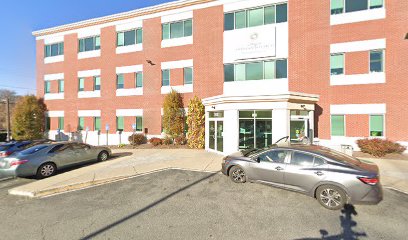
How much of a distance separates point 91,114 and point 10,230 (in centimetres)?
1791

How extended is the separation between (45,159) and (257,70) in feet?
45.4

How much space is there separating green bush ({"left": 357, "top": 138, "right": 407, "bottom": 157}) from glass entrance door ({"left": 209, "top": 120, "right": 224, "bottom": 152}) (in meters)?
8.52

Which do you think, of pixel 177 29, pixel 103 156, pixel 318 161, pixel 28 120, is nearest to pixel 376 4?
pixel 318 161

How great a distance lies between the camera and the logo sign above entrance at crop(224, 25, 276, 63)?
14.9 m

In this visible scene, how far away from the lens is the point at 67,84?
2188 cm

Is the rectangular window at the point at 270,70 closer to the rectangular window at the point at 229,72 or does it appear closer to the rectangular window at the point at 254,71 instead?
the rectangular window at the point at 254,71

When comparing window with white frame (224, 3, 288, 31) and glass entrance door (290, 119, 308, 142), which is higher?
window with white frame (224, 3, 288, 31)

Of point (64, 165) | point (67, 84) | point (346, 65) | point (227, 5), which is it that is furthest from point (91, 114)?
point (346, 65)

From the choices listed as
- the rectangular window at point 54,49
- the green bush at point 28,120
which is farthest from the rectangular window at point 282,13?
the green bush at point 28,120

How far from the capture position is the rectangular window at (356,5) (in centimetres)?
1319

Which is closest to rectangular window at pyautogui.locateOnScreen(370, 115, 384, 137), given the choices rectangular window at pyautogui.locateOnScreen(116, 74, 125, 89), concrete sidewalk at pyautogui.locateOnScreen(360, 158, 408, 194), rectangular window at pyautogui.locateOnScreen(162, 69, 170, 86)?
concrete sidewalk at pyautogui.locateOnScreen(360, 158, 408, 194)

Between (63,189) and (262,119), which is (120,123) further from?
(262,119)

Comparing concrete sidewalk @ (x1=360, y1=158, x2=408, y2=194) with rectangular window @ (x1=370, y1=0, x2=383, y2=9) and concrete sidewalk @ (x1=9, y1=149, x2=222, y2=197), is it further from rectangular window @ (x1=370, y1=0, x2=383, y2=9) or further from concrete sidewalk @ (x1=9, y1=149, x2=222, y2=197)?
rectangular window @ (x1=370, y1=0, x2=383, y2=9)

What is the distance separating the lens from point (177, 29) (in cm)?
1794
